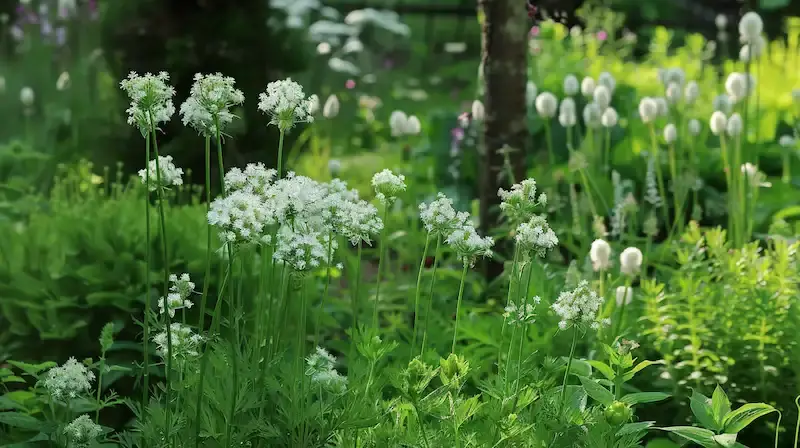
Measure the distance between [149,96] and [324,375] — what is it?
25.5 inches

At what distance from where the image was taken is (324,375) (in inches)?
79.7

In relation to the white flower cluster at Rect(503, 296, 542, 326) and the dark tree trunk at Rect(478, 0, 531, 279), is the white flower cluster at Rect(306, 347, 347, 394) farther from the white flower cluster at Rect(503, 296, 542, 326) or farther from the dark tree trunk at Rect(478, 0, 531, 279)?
the dark tree trunk at Rect(478, 0, 531, 279)

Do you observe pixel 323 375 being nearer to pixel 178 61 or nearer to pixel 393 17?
pixel 178 61

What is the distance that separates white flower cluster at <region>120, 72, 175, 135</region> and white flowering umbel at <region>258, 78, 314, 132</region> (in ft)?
0.62

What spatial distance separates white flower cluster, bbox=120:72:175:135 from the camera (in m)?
1.92

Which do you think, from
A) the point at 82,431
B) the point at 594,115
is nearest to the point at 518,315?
the point at 82,431

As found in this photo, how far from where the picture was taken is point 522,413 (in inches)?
84.7

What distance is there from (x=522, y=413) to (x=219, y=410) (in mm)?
644

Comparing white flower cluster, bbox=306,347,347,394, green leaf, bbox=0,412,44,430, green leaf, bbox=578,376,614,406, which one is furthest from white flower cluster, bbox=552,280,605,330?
green leaf, bbox=0,412,44,430

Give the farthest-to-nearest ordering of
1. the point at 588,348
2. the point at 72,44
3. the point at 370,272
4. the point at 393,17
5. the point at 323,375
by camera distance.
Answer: the point at 393,17 → the point at 72,44 → the point at 370,272 → the point at 588,348 → the point at 323,375

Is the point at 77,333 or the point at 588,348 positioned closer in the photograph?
the point at 588,348

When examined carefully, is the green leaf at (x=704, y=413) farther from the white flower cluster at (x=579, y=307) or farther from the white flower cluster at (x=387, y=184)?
the white flower cluster at (x=387, y=184)

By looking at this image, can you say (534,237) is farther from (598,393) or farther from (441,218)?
(598,393)

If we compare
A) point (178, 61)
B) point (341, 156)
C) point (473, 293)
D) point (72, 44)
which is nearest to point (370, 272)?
point (473, 293)
